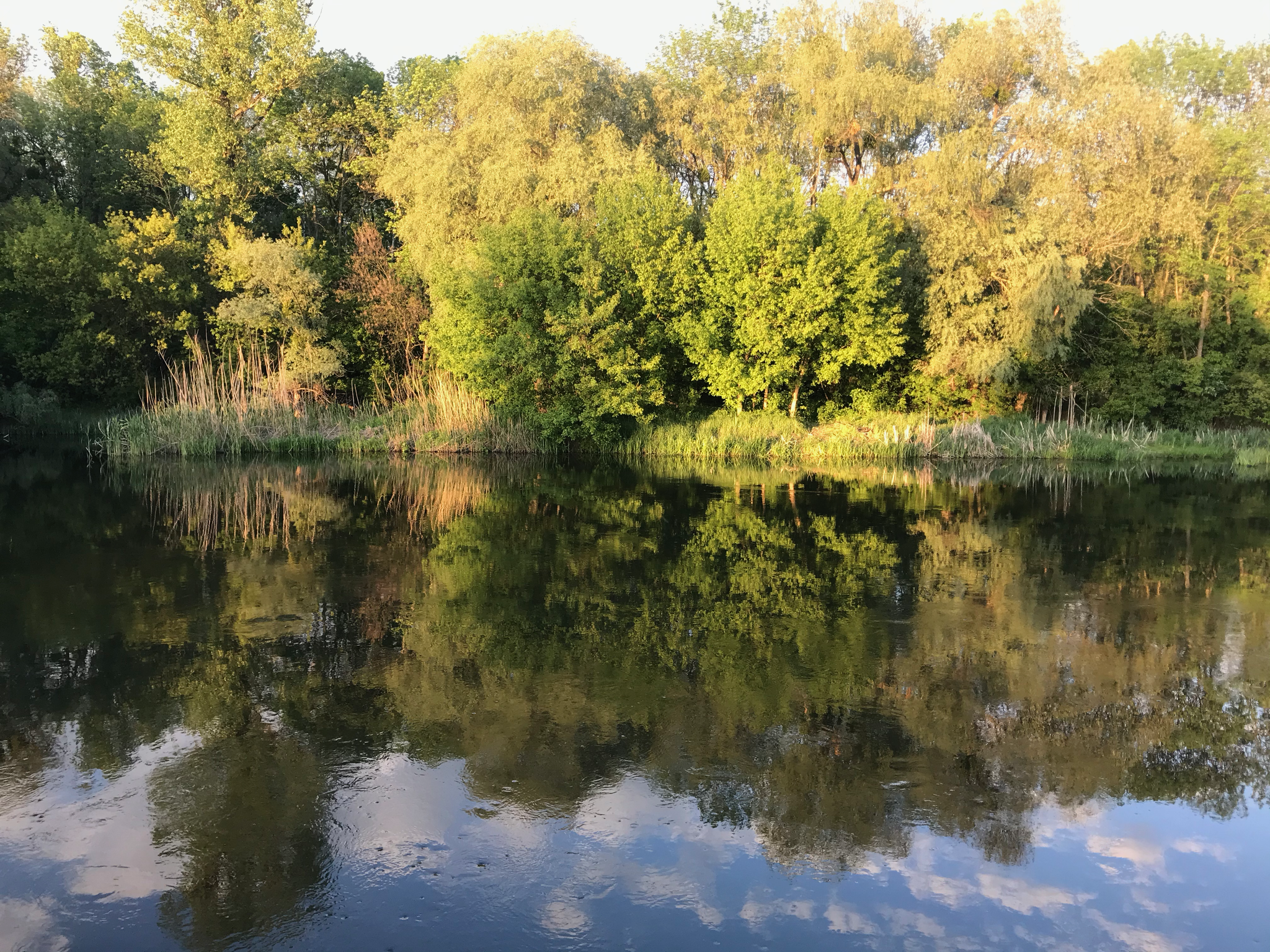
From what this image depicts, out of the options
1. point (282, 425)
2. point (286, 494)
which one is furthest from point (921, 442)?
point (282, 425)

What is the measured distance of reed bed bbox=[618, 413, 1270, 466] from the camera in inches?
976

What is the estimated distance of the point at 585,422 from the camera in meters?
25.4

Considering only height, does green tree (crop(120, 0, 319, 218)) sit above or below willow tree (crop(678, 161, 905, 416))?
above

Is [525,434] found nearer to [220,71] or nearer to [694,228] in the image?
[694,228]

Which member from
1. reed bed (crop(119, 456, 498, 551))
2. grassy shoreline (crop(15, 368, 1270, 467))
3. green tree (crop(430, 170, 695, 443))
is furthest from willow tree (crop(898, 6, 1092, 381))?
reed bed (crop(119, 456, 498, 551))

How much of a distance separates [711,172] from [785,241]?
979 centimetres

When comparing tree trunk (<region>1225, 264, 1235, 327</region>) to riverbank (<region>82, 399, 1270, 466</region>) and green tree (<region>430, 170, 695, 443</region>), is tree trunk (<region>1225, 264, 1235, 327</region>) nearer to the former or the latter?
riverbank (<region>82, 399, 1270, 466</region>)

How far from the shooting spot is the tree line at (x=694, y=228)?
2603cm

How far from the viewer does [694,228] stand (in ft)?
96.0

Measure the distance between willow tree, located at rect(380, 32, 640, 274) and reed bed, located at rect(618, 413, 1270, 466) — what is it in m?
8.18

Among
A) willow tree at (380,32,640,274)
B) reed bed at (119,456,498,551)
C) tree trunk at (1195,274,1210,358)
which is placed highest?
willow tree at (380,32,640,274)

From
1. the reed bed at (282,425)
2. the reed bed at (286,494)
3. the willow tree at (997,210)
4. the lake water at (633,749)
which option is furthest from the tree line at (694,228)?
the lake water at (633,749)

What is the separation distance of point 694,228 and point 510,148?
21.0ft

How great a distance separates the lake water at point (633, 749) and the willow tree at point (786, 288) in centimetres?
1519
